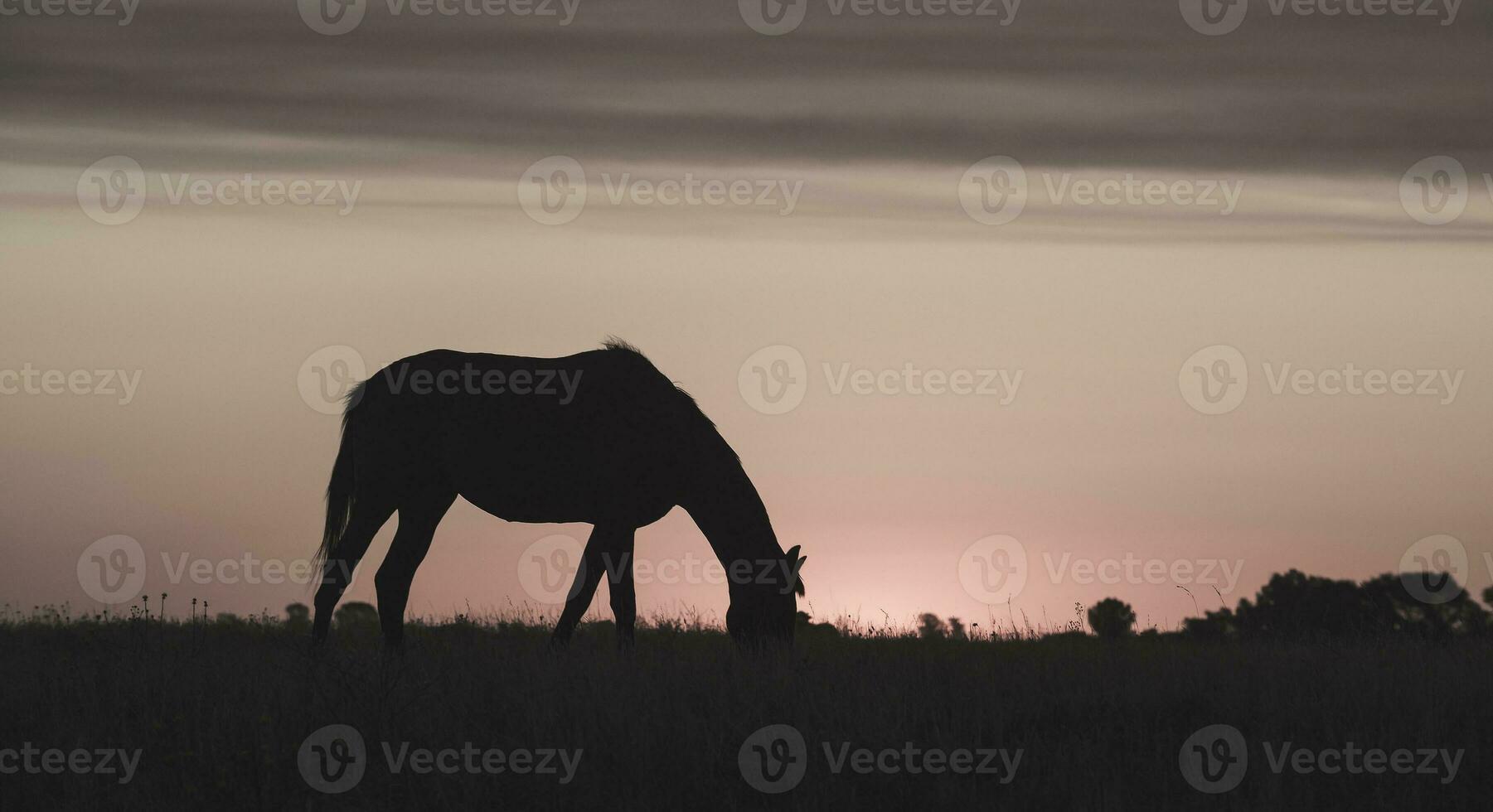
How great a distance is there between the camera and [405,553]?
13086 millimetres

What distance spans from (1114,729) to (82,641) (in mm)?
8693

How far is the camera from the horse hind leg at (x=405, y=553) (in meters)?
12.8

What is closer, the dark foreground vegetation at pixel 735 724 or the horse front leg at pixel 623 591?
the dark foreground vegetation at pixel 735 724

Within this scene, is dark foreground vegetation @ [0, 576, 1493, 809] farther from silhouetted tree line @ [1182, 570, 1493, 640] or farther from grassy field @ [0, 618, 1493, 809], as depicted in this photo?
silhouetted tree line @ [1182, 570, 1493, 640]

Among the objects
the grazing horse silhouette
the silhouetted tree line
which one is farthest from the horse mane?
the silhouetted tree line

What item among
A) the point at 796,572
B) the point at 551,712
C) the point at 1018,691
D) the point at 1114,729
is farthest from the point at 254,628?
the point at 1114,729

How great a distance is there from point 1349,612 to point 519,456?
9151mm

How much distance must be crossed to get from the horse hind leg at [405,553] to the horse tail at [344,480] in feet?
2.01

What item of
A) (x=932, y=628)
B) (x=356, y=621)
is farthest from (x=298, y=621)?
(x=932, y=628)

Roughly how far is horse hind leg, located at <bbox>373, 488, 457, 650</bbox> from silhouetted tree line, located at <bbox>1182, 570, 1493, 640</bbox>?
795 centimetres

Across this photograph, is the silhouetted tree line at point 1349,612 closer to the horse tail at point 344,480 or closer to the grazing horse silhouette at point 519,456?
the grazing horse silhouette at point 519,456

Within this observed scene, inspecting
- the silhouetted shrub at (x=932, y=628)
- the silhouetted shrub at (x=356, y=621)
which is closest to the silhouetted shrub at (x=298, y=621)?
the silhouetted shrub at (x=356, y=621)

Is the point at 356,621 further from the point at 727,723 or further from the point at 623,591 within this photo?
the point at 727,723

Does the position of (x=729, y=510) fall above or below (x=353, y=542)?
above
